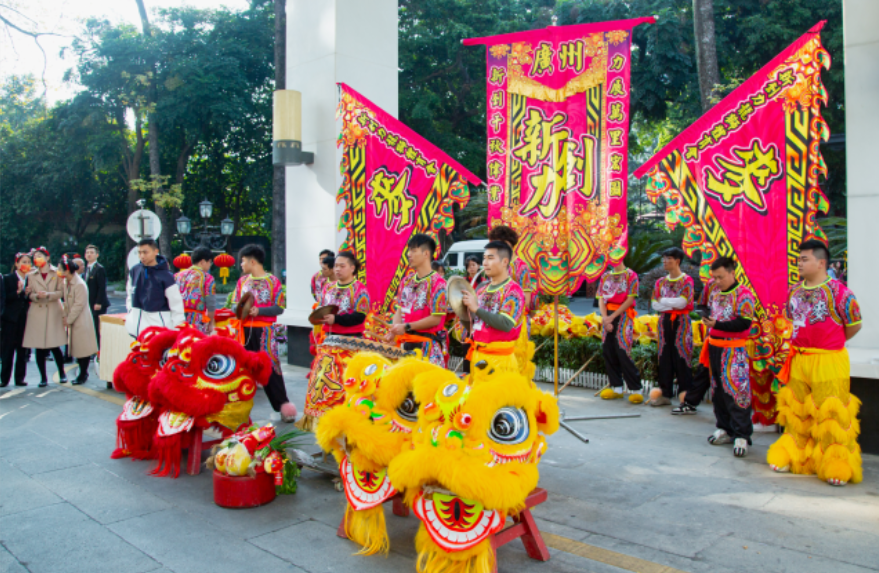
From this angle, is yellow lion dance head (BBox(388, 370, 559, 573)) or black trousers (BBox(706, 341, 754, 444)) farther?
black trousers (BBox(706, 341, 754, 444))

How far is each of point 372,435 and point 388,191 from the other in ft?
9.63

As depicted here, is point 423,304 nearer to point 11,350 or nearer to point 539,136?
point 539,136

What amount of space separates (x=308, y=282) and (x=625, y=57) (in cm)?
558

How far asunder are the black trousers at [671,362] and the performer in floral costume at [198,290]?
5.01 meters

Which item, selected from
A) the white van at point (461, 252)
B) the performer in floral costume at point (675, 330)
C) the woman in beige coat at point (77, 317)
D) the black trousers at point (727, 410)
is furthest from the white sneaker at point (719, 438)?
the white van at point (461, 252)

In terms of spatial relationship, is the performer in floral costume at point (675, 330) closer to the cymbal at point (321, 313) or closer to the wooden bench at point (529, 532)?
the cymbal at point (321, 313)

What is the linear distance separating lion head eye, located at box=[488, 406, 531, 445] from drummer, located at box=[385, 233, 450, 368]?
77.8 inches

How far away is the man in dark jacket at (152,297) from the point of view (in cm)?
543

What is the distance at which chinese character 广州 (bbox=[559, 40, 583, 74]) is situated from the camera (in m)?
5.43

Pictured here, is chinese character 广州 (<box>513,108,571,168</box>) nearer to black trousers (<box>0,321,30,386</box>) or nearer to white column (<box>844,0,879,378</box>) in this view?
white column (<box>844,0,879,378</box>)

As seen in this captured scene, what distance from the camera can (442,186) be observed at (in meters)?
5.36

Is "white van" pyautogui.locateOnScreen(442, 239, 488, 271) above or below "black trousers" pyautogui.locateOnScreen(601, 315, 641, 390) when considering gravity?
above

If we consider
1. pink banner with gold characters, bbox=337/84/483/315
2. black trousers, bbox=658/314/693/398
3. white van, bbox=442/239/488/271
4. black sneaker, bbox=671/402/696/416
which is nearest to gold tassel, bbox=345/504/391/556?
pink banner with gold characters, bbox=337/84/483/315

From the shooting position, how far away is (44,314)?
7.78 m
